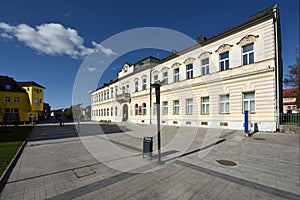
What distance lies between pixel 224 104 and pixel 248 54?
5427 mm

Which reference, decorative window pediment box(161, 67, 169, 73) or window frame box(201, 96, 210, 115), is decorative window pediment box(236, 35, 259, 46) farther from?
decorative window pediment box(161, 67, 169, 73)

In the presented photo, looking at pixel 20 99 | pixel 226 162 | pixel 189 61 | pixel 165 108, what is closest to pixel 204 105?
pixel 189 61

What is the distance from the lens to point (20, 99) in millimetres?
38219

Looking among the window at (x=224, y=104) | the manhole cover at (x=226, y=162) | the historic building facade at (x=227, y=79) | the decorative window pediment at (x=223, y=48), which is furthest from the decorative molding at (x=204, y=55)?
the manhole cover at (x=226, y=162)

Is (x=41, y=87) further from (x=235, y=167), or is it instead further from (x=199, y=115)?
(x=235, y=167)

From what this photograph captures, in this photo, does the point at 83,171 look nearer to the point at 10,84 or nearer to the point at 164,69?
the point at 164,69

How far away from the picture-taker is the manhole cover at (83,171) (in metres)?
5.03

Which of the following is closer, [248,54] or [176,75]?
[248,54]

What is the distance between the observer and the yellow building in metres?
35.9

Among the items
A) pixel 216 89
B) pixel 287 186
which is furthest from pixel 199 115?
pixel 287 186

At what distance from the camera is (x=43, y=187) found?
165 inches

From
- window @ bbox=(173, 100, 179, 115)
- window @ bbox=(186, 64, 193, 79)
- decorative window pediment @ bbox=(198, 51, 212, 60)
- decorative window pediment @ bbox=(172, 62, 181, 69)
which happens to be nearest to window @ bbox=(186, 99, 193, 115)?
window @ bbox=(173, 100, 179, 115)

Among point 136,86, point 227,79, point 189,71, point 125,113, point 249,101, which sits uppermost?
point 189,71

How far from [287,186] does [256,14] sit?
61.2 feet
